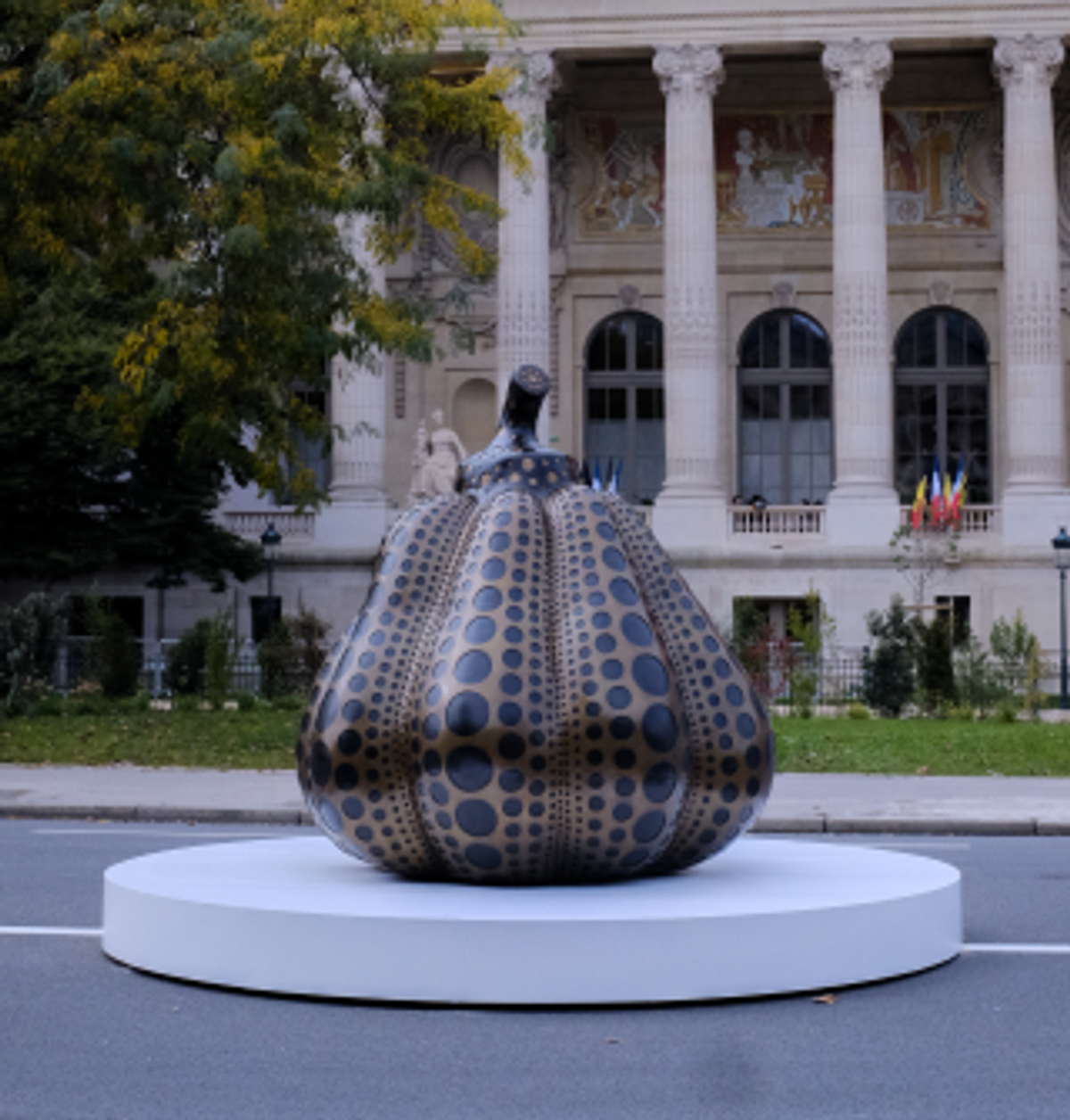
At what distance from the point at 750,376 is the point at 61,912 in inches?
1557

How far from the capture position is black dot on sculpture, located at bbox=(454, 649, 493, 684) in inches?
267

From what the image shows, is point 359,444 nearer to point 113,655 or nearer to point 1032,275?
point 113,655

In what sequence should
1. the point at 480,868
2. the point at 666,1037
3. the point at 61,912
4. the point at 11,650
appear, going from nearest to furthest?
the point at 666,1037 < the point at 480,868 < the point at 61,912 < the point at 11,650

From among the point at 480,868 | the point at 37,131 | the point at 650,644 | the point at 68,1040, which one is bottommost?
the point at 68,1040

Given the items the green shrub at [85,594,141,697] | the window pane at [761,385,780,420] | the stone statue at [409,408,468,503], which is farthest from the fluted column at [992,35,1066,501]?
the green shrub at [85,594,141,697]

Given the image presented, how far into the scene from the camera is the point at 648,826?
6.84m

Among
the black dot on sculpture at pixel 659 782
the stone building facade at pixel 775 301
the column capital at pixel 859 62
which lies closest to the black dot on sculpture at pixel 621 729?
the black dot on sculpture at pixel 659 782

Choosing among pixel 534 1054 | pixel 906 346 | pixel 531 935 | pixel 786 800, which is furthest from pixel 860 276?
pixel 534 1054

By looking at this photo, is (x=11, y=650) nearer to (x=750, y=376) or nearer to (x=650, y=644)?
(x=650, y=644)

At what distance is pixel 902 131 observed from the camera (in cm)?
4628

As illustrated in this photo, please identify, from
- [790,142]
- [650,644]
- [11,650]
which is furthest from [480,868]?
[790,142]

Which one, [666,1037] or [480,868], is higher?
[480,868]

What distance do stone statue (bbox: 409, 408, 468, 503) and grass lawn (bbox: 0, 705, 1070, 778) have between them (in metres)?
14.4

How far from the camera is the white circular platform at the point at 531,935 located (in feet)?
19.9
